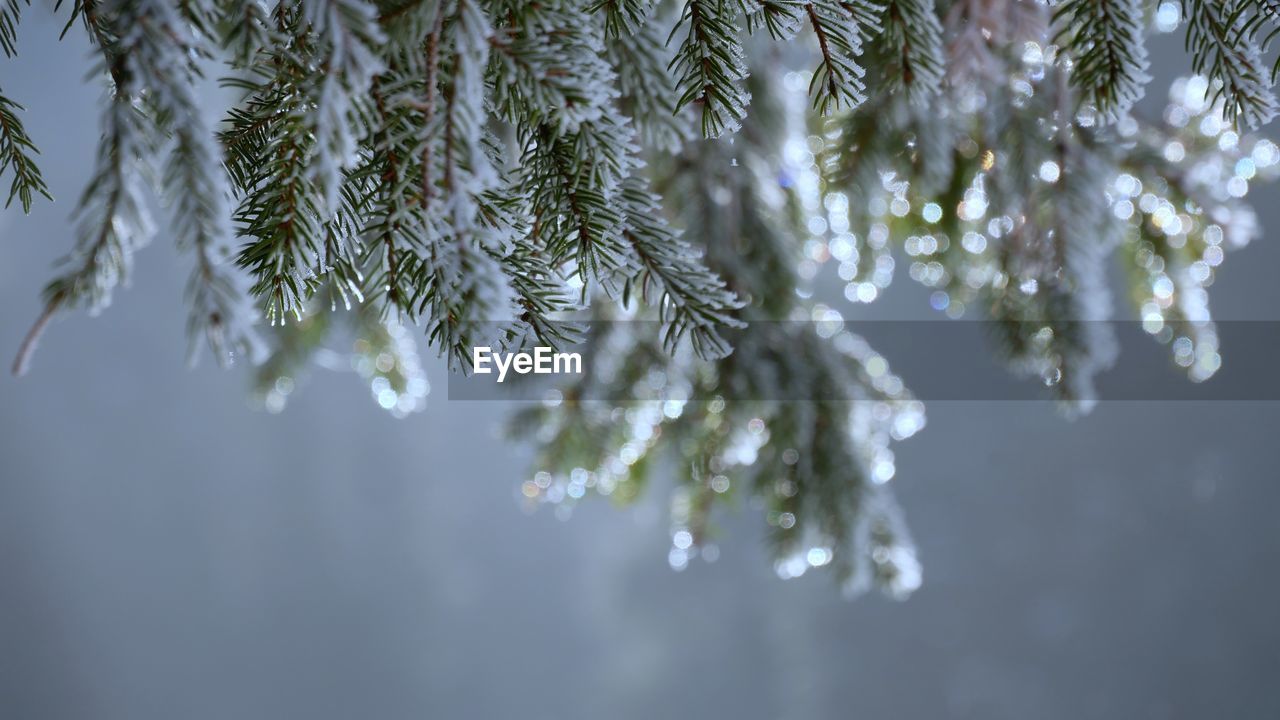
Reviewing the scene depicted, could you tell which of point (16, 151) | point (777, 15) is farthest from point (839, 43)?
point (16, 151)

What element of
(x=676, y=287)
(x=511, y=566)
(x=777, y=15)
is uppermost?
(x=777, y=15)

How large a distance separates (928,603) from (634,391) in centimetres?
291

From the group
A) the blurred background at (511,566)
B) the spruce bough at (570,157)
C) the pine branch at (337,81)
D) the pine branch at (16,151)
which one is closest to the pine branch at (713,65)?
the spruce bough at (570,157)

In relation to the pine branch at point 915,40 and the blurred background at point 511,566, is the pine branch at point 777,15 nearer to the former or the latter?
the pine branch at point 915,40

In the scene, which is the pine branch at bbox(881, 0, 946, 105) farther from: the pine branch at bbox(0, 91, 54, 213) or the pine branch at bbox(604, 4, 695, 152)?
the pine branch at bbox(0, 91, 54, 213)

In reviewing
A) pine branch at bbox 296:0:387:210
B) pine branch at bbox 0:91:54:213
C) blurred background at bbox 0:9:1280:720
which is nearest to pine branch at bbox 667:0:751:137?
pine branch at bbox 296:0:387:210

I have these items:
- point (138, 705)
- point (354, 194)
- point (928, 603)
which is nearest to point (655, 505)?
point (928, 603)

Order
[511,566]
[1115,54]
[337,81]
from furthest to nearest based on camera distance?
1. [511,566]
2. [1115,54]
3. [337,81]

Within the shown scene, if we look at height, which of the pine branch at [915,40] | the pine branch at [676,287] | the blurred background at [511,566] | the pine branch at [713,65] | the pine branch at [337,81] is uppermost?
the pine branch at [915,40]

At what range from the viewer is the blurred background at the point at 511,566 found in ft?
10.1

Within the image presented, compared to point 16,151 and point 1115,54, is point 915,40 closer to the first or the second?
point 1115,54

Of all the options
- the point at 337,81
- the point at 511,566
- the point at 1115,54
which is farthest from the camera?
the point at 511,566

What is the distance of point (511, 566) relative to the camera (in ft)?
11.6

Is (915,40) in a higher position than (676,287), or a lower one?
higher
